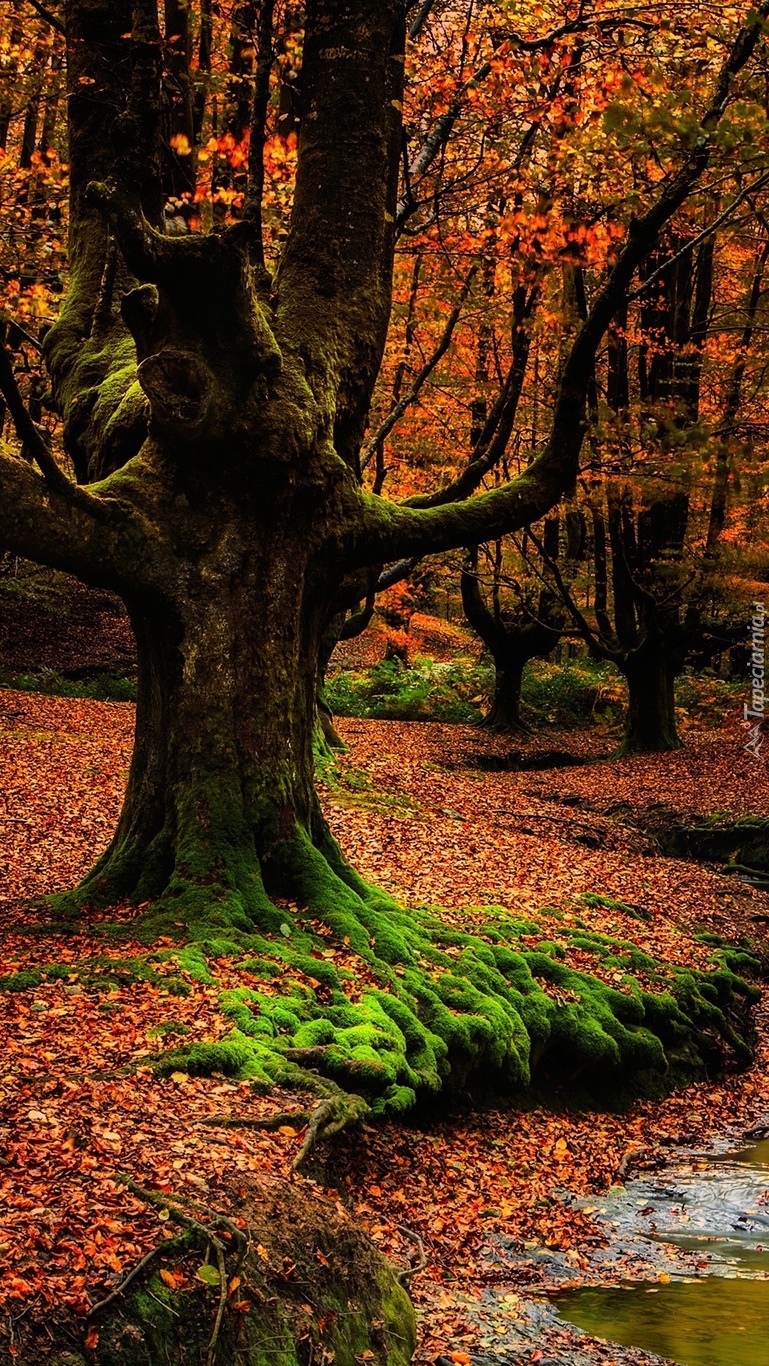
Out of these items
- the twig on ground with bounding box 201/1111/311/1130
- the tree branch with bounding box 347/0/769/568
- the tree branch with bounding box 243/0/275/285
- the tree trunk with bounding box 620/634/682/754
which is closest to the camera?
the twig on ground with bounding box 201/1111/311/1130

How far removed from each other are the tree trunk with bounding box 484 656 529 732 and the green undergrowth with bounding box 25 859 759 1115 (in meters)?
14.9

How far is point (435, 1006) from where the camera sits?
747cm

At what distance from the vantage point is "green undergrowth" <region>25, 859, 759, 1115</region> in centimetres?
619

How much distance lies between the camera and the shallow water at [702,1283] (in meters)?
5.12

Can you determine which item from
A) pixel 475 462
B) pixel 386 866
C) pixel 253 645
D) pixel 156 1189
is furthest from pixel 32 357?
pixel 156 1189

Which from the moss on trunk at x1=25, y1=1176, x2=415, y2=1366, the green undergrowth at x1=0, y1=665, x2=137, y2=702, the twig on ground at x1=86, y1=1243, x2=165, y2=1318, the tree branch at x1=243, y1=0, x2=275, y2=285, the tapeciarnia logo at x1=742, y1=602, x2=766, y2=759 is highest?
the tree branch at x1=243, y1=0, x2=275, y2=285

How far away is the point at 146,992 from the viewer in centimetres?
619

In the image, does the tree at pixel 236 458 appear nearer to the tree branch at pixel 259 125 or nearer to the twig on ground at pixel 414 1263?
the tree branch at pixel 259 125

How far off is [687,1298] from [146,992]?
3.23 m

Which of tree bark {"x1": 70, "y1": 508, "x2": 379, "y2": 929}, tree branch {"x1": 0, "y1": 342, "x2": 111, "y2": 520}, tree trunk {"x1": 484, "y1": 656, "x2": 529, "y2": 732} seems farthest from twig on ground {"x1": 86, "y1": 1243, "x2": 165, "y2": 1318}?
tree trunk {"x1": 484, "y1": 656, "x2": 529, "y2": 732}

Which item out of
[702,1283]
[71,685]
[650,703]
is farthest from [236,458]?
[650,703]

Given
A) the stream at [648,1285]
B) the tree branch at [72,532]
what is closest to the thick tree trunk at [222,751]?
the tree branch at [72,532]

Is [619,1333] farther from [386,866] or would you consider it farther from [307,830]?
[386,866]

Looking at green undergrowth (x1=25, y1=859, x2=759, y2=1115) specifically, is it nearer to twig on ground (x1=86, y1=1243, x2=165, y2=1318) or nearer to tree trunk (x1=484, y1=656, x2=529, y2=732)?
twig on ground (x1=86, y1=1243, x2=165, y2=1318)
